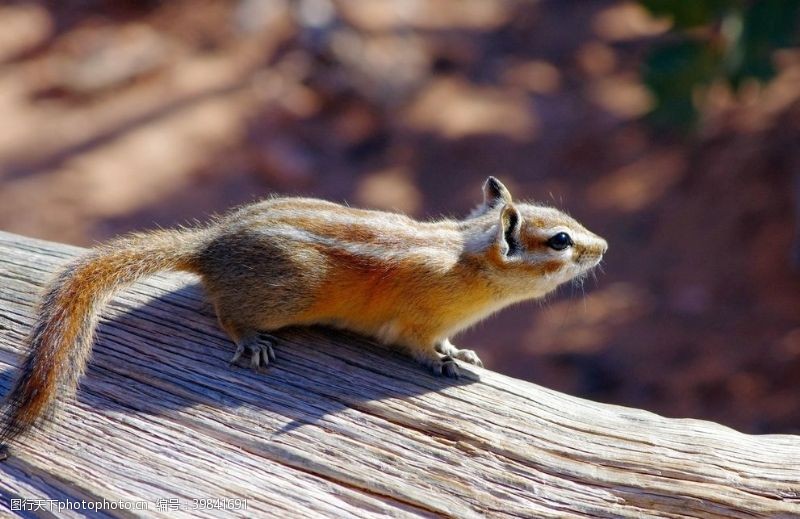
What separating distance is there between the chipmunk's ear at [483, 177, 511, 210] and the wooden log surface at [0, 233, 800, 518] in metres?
1.23

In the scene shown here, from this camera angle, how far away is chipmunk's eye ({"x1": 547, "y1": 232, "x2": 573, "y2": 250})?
4.69m

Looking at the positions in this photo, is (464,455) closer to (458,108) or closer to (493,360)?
(493,360)

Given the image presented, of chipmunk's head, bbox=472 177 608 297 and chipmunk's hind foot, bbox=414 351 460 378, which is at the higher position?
chipmunk's head, bbox=472 177 608 297

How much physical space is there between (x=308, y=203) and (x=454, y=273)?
2.87 feet

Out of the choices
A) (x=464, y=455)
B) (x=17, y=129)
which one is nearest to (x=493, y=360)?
(x=464, y=455)

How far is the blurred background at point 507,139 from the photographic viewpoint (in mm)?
8875

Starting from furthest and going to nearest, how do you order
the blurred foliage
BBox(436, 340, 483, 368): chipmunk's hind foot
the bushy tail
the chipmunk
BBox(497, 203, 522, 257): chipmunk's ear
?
the blurred foliage → BBox(436, 340, 483, 368): chipmunk's hind foot → BBox(497, 203, 522, 257): chipmunk's ear → the chipmunk → the bushy tail

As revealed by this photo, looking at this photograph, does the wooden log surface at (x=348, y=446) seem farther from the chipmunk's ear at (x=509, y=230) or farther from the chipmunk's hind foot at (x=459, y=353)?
the chipmunk's ear at (x=509, y=230)

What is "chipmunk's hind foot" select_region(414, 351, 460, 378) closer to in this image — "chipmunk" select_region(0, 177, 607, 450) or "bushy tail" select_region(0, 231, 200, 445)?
"chipmunk" select_region(0, 177, 607, 450)

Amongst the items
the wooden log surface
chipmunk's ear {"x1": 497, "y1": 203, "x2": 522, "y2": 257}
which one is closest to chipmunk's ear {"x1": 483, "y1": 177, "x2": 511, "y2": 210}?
chipmunk's ear {"x1": 497, "y1": 203, "x2": 522, "y2": 257}

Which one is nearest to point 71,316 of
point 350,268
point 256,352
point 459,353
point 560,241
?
point 256,352

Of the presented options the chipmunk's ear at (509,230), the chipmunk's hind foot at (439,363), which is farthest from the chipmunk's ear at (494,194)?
the chipmunk's hind foot at (439,363)

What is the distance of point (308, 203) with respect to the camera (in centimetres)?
466

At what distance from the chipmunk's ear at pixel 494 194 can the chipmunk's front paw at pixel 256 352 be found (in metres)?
1.68
